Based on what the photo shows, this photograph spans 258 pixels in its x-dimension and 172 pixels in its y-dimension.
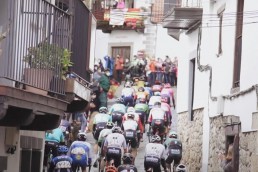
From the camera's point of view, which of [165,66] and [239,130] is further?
[165,66]

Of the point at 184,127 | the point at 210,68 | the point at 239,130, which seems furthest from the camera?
the point at 184,127

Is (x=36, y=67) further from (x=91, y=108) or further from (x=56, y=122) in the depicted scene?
(x=91, y=108)

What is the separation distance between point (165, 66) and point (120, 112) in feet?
55.0

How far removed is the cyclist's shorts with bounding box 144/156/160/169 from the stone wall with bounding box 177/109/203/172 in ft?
4.75

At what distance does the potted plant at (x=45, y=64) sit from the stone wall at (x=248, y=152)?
16.4ft

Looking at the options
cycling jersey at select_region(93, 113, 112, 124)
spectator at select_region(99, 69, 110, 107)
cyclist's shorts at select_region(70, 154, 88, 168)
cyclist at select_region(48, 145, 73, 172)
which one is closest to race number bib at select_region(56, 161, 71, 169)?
cyclist at select_region(48, 145, 73, 172)

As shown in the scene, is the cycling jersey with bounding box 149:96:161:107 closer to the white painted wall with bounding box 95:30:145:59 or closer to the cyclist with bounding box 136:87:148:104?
the cyclist with bounding box 136:87:148:104

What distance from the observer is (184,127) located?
89.0 ft

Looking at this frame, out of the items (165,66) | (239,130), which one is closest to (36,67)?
(239,130)

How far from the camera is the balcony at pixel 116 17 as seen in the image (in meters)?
53.1

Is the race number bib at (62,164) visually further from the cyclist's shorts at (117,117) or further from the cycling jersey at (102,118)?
the cyclist's shorts at (117,117)

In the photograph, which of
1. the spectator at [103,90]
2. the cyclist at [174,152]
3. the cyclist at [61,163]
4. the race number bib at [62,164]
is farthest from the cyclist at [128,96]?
the race number bib at [62,164]

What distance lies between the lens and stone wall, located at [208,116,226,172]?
2084 cm

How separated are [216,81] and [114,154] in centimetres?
345
